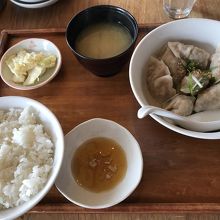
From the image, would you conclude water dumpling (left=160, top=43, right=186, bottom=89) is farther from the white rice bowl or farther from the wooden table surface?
the white rice bowl

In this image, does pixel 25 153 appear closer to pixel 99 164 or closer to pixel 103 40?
pixel 99 164

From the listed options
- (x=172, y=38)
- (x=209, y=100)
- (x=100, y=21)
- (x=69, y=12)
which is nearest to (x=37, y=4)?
(x=69, y=12)

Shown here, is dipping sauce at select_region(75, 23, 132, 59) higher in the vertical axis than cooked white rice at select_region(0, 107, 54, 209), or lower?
higher

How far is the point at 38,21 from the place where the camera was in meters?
1.45

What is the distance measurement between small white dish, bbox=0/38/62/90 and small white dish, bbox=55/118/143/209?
0.26 m

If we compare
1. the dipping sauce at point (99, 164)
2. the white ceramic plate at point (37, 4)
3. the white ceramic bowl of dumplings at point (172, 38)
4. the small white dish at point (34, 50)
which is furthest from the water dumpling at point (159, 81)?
the white ceramic plate at point (37, 4)

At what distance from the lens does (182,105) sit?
103 cm

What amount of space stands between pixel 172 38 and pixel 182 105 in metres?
0.28

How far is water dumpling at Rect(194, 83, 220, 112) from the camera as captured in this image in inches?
40.6

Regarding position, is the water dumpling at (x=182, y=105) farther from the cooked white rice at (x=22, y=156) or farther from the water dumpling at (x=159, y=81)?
the cooked white rice at (x=22, y=156)

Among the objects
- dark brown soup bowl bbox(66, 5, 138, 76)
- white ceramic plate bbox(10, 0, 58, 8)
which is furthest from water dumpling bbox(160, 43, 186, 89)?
white ceramic plate bbox(10, 0, 58, 8)

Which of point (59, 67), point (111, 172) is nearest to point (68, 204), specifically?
point (111, 172)

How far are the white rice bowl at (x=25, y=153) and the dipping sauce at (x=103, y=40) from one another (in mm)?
292

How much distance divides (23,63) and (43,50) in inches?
4.4
